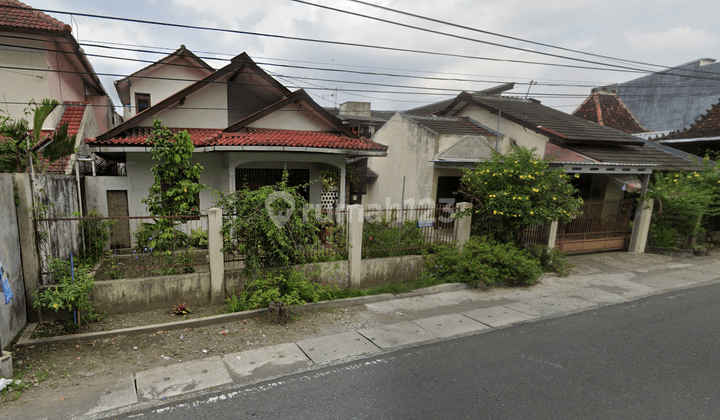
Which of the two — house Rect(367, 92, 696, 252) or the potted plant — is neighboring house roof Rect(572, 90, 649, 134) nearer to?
house Rect(367, 92, 696, 252)

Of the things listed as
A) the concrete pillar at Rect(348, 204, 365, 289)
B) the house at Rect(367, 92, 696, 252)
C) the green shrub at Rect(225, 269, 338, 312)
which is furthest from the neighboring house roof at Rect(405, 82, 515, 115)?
the green shrub at Rect(225, 269, 338, 312)

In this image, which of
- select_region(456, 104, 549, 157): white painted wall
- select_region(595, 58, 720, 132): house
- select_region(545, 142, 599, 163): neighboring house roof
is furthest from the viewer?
select_region(595, 58, 720, 132): house

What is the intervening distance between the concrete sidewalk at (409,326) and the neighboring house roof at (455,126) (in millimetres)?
4929

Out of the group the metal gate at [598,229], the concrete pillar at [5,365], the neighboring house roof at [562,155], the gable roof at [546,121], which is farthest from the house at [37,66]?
the metal gate at [598,229]

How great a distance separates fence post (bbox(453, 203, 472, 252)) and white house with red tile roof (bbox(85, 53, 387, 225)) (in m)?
2.60

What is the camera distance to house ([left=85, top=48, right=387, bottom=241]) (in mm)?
8328

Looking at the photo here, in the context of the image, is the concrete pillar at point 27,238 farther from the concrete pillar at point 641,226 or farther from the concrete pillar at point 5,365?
the concrete pillar at point 641,226

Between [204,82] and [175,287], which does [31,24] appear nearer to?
[204,82]

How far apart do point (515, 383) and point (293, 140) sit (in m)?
6.81

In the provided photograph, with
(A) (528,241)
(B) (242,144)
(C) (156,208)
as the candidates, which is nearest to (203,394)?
(C) (156,208)

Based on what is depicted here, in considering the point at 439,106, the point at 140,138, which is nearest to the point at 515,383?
the point at 140,138

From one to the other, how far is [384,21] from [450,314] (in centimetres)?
572

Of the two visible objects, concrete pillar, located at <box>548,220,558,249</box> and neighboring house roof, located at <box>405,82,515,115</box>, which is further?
neighboring house roof, located at <box>405,82,515,115</box>

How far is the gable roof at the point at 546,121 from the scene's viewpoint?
10.8 m
